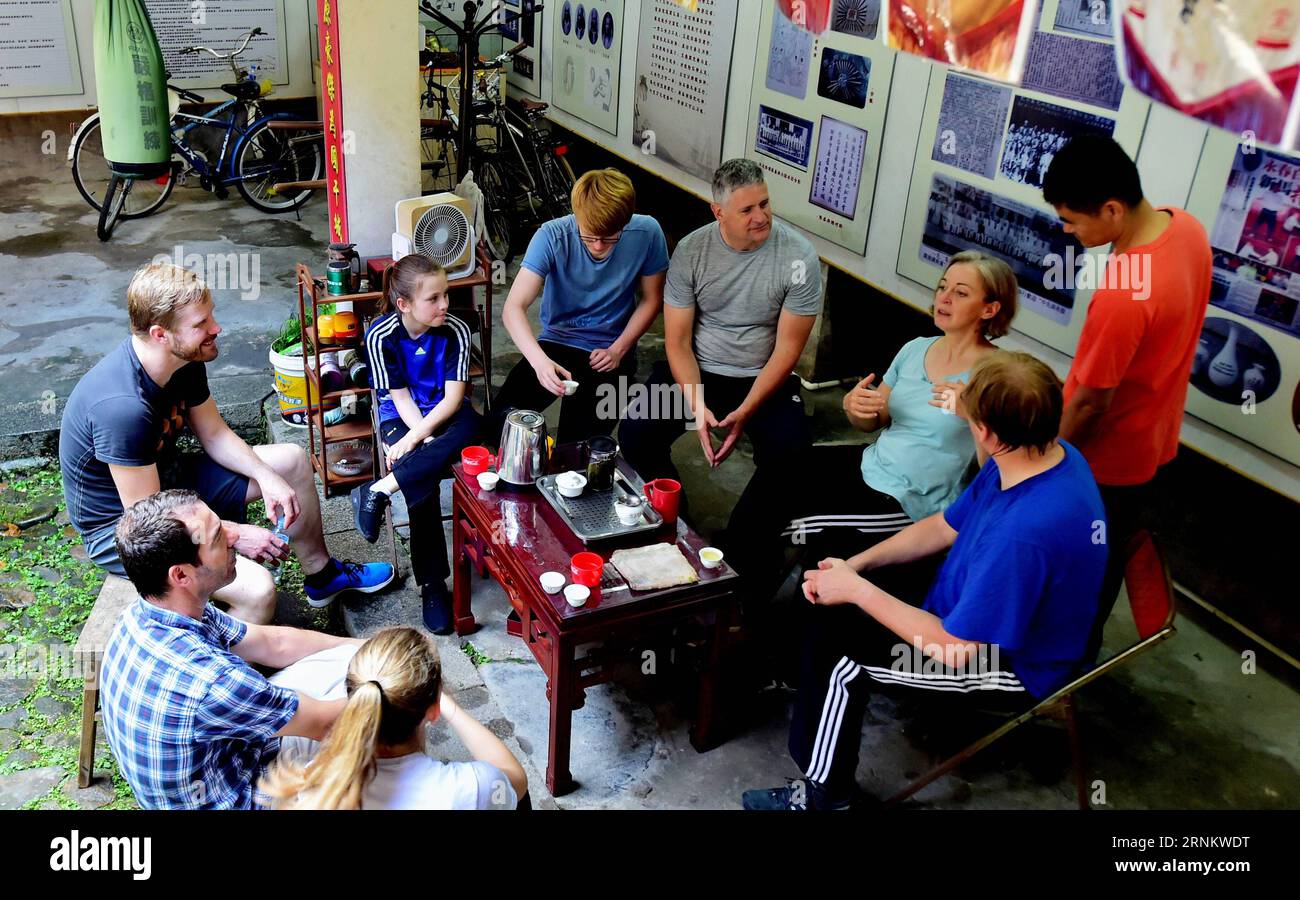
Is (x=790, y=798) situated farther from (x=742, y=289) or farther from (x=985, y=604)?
(x=742, y=289)

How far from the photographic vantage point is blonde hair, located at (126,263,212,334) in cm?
337

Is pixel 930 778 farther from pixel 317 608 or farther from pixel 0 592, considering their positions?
pixel 0 592

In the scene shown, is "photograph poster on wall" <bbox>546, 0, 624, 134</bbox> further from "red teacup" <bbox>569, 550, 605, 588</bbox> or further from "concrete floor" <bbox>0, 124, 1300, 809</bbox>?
"red teacup" <bbox>569, 550, 605, 588</bbox>

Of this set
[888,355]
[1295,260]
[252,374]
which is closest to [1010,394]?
[1295,260]

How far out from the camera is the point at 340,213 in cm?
507

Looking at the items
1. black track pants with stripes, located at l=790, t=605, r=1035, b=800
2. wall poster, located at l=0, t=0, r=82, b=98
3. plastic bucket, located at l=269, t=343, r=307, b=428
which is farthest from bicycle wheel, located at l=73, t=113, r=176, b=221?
black track pants with stripes, located at l=790, t=605, r=1035, b=800

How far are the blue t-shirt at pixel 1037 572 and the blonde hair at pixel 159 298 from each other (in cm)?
249

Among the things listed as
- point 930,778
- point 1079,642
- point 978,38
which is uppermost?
point 978,38

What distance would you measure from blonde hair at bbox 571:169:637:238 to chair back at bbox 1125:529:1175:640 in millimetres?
2221

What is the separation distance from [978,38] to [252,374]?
13.0 feet

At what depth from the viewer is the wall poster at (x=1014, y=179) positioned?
4.37 metres

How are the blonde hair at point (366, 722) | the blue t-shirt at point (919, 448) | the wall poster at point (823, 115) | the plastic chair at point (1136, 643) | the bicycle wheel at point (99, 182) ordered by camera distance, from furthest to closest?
the bicycle wheel at point (99, 182), the wall poster at point (823, 115), the blue t-shirt at point (919, 448), the plastic chair at point (1136, 643), the blonde hair at point (366, 722)

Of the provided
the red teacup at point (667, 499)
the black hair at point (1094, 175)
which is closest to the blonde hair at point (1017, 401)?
the black hair at point (1094, 175)

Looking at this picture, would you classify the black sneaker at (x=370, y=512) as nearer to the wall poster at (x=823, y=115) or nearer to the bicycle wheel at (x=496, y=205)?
the wall poster at (x=823, y=115)
